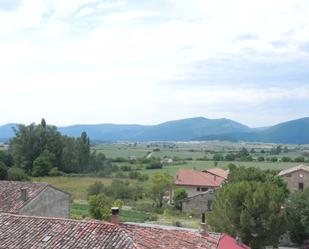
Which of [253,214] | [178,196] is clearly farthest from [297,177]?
[253,214]

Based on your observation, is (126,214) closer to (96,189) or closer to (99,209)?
(99,209)

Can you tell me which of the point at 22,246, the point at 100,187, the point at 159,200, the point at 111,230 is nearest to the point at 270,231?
the point at 111,230

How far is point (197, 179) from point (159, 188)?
29.8ft

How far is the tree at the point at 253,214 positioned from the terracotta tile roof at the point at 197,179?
39.6 meters

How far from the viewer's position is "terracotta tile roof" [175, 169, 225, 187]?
79.9m

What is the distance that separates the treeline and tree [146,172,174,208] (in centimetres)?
3041

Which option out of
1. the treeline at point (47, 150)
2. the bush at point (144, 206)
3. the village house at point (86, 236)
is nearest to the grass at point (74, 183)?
the treeline at point (47, 150)

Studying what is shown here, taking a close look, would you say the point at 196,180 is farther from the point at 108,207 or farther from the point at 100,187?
the point at 108,207

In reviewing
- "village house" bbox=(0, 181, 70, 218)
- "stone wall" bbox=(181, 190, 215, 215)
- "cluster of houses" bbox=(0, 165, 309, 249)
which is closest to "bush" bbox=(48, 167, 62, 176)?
"stone wall" bbox=(181, 190, 215, 215)

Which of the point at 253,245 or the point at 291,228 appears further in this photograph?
the point at 291,228

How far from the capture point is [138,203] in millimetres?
77312

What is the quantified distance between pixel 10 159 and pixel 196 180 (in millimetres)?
44137

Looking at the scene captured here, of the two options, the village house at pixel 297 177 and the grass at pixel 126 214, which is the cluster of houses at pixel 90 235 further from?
the village house at pixel 297 177

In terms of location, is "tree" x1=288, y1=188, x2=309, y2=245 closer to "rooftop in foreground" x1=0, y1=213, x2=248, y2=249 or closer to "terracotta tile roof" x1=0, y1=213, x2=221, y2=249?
"rooftop in foreground" x1=0, y1=213, x2=248, y2=249
